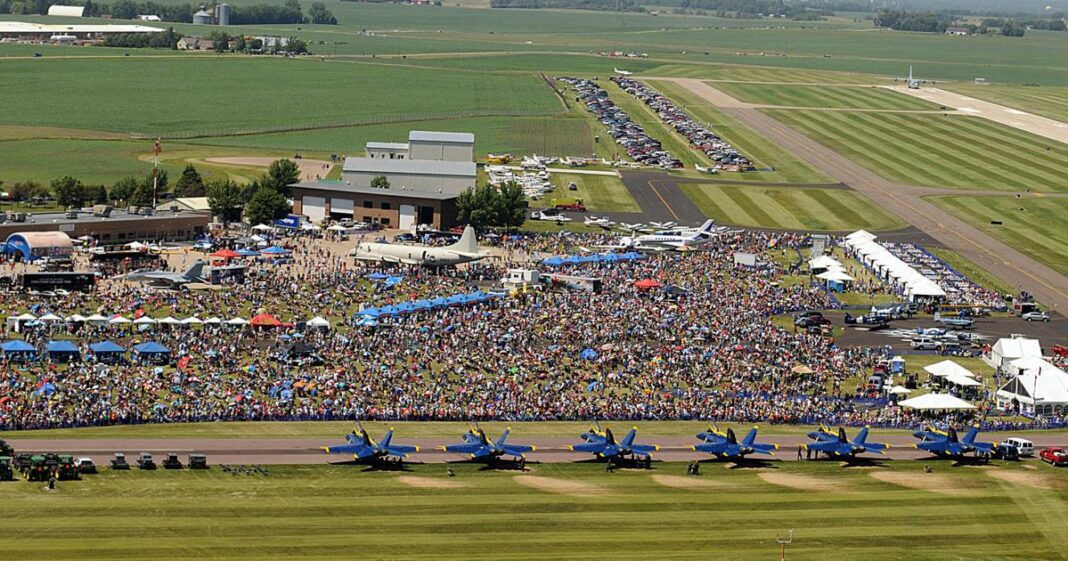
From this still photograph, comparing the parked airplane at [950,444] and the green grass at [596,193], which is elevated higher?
the green grass at [596,193]

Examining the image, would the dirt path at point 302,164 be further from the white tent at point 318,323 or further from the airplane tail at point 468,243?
the white tent at point 318,323

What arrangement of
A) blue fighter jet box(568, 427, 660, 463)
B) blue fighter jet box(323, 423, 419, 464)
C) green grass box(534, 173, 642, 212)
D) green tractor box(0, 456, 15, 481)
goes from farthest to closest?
green grass box(534, 173, 642, 212) < blue fighter jet box(568, 427, 660, 463) < blue fighter jet box(323, 423, 419, 464) < green tractor box(0, 456, 15, 481)

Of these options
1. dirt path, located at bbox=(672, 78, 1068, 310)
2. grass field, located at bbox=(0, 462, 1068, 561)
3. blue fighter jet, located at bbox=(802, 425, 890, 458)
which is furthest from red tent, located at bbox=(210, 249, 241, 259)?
dirt path, located at bbox=(672, 78, 1068, 310)

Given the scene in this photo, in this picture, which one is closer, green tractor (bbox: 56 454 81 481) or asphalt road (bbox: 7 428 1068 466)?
green tractor (bbox: 56 454 81 481)

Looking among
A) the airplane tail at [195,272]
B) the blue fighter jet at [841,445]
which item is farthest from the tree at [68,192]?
the blue fighter jet at [841,445]

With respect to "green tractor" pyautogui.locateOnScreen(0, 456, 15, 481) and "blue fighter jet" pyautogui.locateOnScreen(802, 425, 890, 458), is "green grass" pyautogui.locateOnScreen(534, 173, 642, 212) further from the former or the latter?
"green tractor" pyautogui.locateOnScreen(0, 456, 15, 481)

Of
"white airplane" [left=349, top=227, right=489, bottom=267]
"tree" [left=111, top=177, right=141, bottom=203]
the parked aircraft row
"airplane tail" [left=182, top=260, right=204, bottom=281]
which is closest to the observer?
the parked aircraft row
